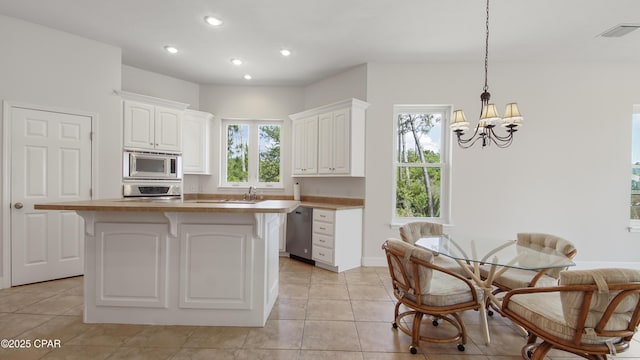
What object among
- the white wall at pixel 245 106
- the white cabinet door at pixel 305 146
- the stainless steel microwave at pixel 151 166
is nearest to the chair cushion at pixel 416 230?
the white cabinet door at pixel 305 146

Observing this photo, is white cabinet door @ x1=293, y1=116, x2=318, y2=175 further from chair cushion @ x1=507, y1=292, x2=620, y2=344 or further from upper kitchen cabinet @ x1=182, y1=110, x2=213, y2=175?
chair cushion @ x1=507, y1=292, x2=620, y2=344

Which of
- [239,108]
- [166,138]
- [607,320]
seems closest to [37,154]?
[166,138]

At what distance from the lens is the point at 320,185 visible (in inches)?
193

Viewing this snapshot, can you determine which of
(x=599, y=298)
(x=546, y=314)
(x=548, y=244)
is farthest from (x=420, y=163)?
(x=599, y=298)

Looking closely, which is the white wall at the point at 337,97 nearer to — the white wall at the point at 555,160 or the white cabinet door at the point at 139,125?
the white wall at the point at 555,160

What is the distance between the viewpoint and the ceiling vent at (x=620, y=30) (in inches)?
125

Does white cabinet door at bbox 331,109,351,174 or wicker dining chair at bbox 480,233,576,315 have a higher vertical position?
white cabinet door at bbox 331,109,351,174

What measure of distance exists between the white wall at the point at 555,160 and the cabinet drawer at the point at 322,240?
6.06ft

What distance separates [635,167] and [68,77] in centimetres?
787

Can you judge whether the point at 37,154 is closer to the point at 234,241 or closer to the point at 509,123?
the point at 234,241

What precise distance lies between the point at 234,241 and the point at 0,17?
371 centimetres

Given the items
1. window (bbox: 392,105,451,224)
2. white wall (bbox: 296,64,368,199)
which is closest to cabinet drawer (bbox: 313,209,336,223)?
white wall (bbox: 296,64,368,199)

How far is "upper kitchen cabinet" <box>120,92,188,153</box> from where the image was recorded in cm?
405

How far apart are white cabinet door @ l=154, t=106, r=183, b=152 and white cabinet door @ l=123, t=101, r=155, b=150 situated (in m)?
0.07
